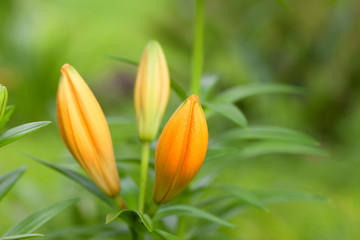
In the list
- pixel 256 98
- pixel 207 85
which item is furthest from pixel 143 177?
pixel 256 98

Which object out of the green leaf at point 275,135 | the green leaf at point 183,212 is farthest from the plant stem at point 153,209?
the green leaf at point 275,135

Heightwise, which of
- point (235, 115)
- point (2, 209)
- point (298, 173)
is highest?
point (298, 173)

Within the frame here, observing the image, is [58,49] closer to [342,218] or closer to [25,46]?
[25,46]

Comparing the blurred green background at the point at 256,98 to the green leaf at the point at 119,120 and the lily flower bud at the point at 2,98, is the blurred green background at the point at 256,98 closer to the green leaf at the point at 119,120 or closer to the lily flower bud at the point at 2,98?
the green leaf at the point at 119,120

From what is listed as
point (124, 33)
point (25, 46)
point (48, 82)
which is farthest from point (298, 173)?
point (124, 33)

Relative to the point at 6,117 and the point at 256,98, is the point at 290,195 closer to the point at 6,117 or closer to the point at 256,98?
the point at 6,117

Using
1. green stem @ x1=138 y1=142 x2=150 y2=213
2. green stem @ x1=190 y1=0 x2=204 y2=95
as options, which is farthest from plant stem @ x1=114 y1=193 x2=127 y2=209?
green stem @ x1=190 y1=0 x2=204 y2=95
